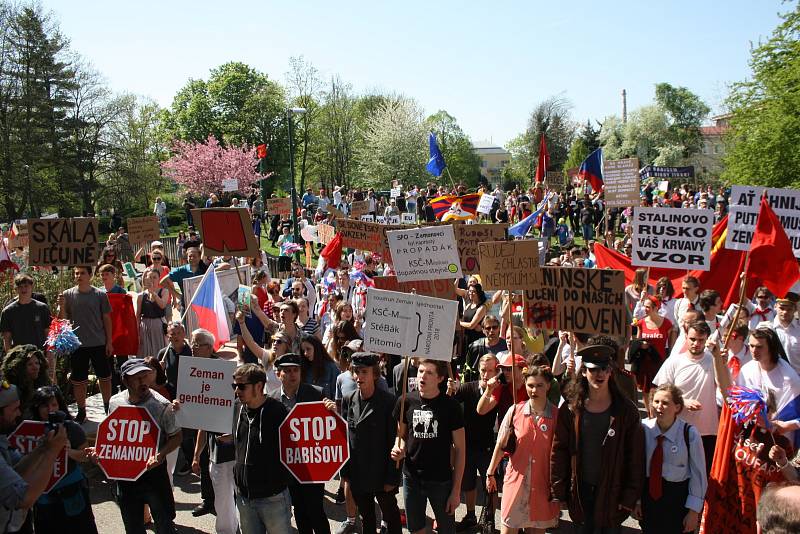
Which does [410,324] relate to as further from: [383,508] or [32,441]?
[32,441]

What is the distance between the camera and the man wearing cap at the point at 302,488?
5.75m

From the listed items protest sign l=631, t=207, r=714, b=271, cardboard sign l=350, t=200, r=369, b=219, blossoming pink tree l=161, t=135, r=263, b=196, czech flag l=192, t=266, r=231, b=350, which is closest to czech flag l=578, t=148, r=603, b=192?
cardboard sign l=350, t=200, r=369, b=219

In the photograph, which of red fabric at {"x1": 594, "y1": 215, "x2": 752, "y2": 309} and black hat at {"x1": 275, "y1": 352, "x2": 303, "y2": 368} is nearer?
black hat at {"x1": 275, "y1": 352, "x2": 303, "y2": 368}

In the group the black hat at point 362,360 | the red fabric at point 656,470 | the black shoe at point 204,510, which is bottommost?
the black shoe at point 204,510

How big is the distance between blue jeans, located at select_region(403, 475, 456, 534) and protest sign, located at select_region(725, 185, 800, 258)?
504 cm

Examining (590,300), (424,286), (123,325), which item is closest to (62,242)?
(123,325)

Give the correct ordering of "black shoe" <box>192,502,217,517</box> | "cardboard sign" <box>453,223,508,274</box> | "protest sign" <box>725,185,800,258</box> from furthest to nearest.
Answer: "cardboard sign" <box>453,223,508,274</box>, "protest sign" <box>725,185,800,258</box>, "black shoe" <box>192,502,217,517</box>

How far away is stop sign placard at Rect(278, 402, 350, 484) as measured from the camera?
17.8 feet

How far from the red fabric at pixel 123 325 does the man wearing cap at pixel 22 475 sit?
505 cm

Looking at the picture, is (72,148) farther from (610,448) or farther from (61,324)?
(610,448)

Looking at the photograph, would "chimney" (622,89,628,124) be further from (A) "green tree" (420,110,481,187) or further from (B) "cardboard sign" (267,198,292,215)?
(B) "cardboard sign" (267,198,292,215)

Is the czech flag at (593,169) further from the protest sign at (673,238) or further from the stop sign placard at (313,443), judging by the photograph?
the stop sign placard at (313,443)

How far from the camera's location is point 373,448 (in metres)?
5.73

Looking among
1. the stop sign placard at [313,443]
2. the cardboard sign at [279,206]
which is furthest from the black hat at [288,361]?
the cardboard sign at [279,206]
